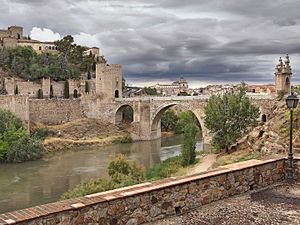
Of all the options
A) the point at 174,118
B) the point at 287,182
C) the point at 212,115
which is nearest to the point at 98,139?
the point at 174,118

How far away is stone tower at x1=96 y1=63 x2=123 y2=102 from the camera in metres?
38.9

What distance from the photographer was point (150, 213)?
4285mm

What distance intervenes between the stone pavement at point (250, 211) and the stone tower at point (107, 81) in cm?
3438

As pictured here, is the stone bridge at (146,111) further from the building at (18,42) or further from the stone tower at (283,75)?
the building at (18,42)

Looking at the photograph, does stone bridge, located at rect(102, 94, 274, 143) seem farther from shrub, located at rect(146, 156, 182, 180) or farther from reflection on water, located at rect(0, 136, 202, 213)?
shrub, located at rect(146, 156, 182, 180)

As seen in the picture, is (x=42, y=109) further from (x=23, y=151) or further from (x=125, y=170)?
(x=125, y=170)

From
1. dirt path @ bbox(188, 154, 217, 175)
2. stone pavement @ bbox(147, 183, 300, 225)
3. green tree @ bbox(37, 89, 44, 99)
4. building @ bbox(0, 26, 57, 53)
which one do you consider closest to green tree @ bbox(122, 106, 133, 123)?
green tree @ bbox(37, 89, 44, 99)

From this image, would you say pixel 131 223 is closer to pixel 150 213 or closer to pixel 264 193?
pixel 150 213

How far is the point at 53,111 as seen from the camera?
36.2 m

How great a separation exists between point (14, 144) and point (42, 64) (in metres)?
24.0

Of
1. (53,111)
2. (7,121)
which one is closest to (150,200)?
(7,121)

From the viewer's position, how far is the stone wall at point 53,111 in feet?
114

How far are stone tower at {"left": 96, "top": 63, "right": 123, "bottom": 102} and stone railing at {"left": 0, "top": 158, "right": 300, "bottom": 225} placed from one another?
112 ft

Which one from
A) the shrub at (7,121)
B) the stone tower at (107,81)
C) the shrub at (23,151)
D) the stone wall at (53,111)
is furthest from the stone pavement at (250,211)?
the stone tower at (107,81)
